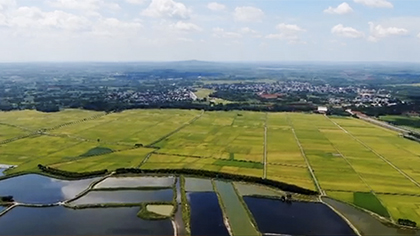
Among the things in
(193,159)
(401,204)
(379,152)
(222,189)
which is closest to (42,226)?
(222,189)

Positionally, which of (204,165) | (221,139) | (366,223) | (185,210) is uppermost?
(185,210)

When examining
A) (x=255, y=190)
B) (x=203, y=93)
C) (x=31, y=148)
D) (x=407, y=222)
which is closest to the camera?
(x=407, y=222)

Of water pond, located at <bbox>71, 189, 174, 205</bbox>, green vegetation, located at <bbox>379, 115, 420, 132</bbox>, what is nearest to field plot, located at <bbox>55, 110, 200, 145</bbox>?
water pond, located at <bbox>71, 189, 174, 205</bbox>

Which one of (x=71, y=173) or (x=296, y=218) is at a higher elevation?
(x=71, y=173)

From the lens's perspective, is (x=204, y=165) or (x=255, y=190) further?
(x=204, y=165)

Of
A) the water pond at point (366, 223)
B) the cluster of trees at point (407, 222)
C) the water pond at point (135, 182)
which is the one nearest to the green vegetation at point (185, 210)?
the water pond at point (135, 182)

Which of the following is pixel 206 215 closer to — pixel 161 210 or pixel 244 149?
pixel 161 210

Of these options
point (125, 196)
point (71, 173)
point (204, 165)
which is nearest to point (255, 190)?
point (204, 165)

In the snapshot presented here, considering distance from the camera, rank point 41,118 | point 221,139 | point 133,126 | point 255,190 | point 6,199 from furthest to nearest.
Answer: point 41,118 < point 133,126 < point 221,139 < point 255,190 < point 6,199
